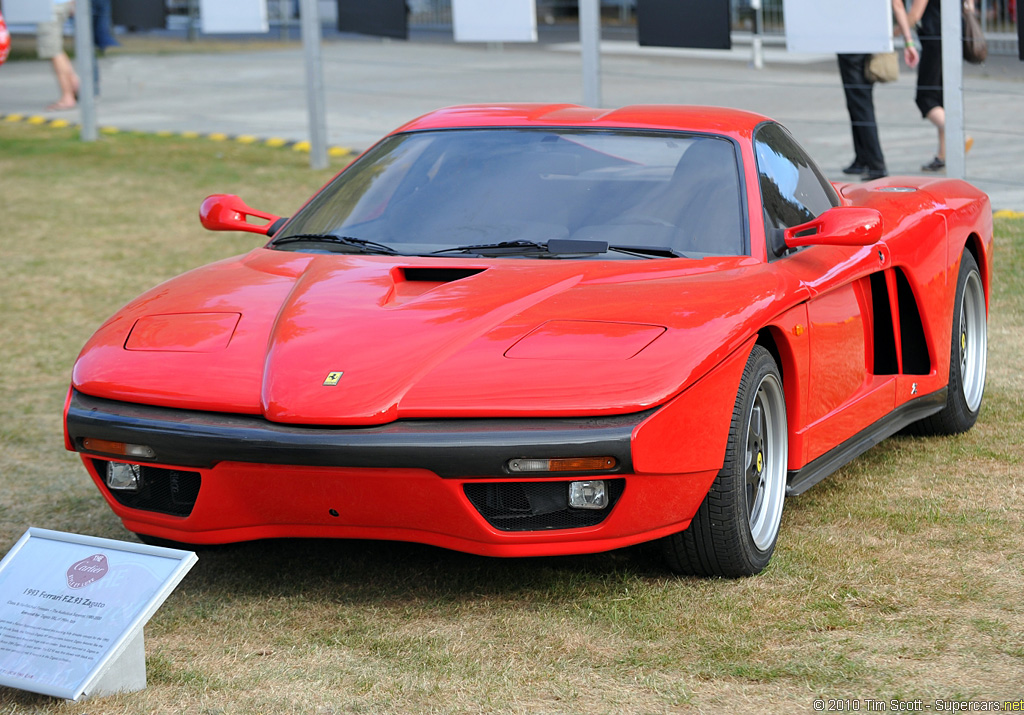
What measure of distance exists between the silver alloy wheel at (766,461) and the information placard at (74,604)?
1.60 meters

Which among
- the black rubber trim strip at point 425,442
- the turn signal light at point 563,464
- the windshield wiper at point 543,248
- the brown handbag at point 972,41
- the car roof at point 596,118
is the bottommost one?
the turn signal light at point 563,464

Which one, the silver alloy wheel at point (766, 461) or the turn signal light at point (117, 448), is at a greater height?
the turn signal light at point (117, 448)

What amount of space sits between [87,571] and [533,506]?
1.12 m

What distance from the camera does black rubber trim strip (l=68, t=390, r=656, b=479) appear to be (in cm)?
344

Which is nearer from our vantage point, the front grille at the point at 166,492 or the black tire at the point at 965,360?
the front grille at the point at 166,492

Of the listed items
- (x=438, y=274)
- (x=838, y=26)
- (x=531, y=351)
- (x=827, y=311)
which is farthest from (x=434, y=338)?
(x=838, y=26)

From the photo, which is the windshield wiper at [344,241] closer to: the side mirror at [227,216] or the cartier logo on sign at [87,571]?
the side mirror at [227,216]

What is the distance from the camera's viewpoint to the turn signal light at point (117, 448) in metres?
3.74

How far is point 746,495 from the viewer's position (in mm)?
3900

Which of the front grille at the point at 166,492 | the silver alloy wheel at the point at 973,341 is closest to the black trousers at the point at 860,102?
the silver alloy wheel at the point at 973,341

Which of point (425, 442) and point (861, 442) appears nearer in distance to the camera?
point (425, 442)

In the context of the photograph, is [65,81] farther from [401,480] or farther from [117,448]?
[401,480]

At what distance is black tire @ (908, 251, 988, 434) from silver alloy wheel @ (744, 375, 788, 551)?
1.43 metres

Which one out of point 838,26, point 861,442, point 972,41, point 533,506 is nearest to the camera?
point 533,506
